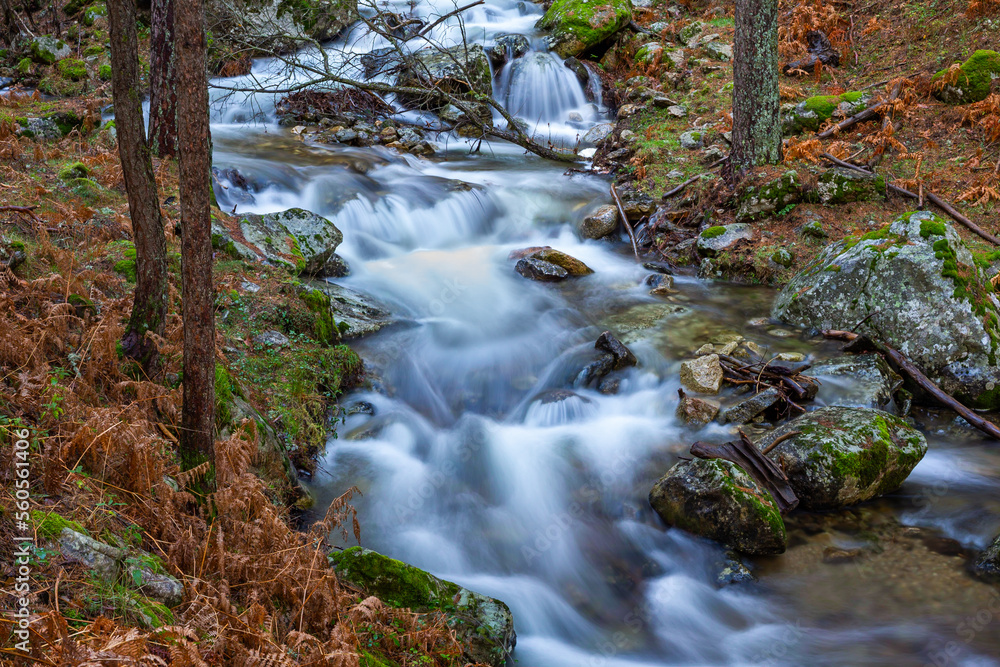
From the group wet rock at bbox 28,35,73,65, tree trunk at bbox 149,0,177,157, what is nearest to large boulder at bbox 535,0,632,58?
tree trunk at bbox 149,0,177,157

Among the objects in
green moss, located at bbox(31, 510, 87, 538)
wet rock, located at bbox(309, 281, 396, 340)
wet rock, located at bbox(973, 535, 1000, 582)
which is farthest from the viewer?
wet rock, located at bbox(309, 281, 396, 340)

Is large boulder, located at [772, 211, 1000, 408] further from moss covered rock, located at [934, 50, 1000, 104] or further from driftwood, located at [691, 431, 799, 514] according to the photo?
moss covered rock, located at [934, 50, 1000, 104]

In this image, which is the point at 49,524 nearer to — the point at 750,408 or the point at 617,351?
the point at 750,408

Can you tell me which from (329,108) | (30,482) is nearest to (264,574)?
(30,482)

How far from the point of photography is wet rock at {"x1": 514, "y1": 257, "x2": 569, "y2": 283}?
376 inches

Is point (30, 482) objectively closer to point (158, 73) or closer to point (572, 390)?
point (572, 390)

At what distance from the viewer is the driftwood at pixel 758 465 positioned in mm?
5121

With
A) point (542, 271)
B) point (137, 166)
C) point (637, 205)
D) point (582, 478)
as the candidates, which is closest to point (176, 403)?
point (137, 166)

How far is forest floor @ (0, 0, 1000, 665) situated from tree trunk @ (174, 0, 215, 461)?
41 centimetres

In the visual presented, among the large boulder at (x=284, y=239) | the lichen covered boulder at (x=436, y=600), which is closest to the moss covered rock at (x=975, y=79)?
the large boulder at (x=284, y=239)

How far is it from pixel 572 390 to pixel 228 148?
8.76 m

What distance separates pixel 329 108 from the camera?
47.8 feet

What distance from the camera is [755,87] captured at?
365 inches

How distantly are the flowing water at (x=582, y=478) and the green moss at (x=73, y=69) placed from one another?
209 inches
